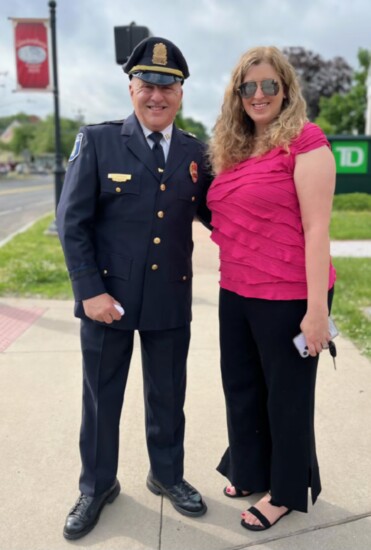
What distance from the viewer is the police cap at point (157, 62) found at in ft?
6.64

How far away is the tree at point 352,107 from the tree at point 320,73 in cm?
874

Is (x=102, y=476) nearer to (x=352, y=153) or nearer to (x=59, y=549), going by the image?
(x=59, y=549)

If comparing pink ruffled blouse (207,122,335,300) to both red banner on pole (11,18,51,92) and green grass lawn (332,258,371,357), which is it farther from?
red banner on pole (11,18,51,92)

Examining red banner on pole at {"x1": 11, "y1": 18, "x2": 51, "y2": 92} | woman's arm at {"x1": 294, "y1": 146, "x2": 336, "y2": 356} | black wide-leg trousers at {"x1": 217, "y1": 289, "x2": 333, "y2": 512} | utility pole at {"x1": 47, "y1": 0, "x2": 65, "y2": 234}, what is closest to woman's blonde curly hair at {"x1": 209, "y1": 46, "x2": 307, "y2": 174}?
woman's arm at {"x1": 294, "y1": 146, "x2": 336, "y2": 356}

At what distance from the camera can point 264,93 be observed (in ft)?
6.44

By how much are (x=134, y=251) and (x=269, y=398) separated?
0.83 metres

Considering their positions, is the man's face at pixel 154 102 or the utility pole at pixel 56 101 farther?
the utility pole at pixel 56 101

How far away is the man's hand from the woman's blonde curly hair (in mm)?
695

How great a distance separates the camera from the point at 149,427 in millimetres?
2396

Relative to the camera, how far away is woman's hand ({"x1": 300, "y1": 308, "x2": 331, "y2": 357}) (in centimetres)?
194

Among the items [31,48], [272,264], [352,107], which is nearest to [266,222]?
[272,264]

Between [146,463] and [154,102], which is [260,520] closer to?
[146,463]

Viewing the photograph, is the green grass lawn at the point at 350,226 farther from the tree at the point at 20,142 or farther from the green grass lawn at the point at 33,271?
the tree at the point at 20,142

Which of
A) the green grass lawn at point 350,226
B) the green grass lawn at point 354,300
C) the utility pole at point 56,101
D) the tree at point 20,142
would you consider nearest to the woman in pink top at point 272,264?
the green grass lawn at point 354,300
